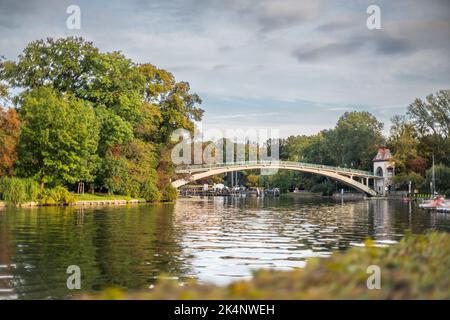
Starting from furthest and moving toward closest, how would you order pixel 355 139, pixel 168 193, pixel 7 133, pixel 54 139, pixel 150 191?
pixel 355 139
pixel 168 193
pixel 150 191
pixel 54 139
pixel 7 133

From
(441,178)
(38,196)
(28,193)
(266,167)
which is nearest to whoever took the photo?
(28,193)

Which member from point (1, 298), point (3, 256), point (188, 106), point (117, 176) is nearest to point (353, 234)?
point (3, 256)

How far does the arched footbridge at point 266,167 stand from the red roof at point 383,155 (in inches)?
115

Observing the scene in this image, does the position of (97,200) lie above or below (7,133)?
below

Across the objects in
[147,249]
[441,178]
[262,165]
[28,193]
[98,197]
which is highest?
[262,165]

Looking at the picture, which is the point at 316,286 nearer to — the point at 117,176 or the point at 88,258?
the point at 88,258

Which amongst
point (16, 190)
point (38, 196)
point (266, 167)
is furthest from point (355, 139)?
point (16, 190)

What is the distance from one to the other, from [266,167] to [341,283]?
76.9 metres

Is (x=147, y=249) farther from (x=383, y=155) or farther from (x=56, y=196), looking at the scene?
(x=383, y=155)

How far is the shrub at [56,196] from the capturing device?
45.7 metres

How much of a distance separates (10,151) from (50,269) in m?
29.5

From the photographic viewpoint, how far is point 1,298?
11180mm

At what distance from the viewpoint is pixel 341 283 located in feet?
20.1

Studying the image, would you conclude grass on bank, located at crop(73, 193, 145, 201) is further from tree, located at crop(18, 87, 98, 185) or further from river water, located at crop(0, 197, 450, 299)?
river water, located at crop(0, 197, 450, 299)
